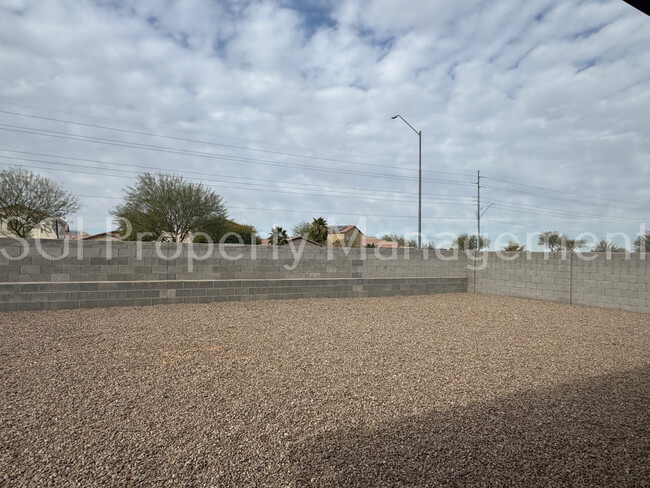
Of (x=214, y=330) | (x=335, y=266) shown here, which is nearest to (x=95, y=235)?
(x=335, y=266)

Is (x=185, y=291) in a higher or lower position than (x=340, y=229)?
lower

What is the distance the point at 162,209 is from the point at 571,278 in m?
26.1

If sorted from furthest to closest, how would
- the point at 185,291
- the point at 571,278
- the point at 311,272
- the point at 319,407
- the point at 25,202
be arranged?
the point at 25,202, the point at 311,272, the point at 571,278, the point at 185,291, the point at 319,407

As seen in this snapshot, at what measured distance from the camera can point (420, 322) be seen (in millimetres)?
8188

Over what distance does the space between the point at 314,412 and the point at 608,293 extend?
10877 millimetres

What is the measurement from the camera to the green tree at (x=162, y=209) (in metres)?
28.6

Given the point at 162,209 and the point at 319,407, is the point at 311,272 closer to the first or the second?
the point at 319,407

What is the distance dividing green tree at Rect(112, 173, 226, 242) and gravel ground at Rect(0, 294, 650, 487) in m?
22.7

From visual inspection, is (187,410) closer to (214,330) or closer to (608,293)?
(214,330)

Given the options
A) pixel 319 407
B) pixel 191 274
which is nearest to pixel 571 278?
pixel 319 407

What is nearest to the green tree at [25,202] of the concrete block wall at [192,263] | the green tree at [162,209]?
the green tree at [162,209]

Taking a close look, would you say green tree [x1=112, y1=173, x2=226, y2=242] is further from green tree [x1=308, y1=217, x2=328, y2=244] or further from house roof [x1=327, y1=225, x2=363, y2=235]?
house roof [x1=327, y1=225, x2=363, y2=235]

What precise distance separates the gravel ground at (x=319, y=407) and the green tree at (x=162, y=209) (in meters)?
22.7

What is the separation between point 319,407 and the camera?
358cm
